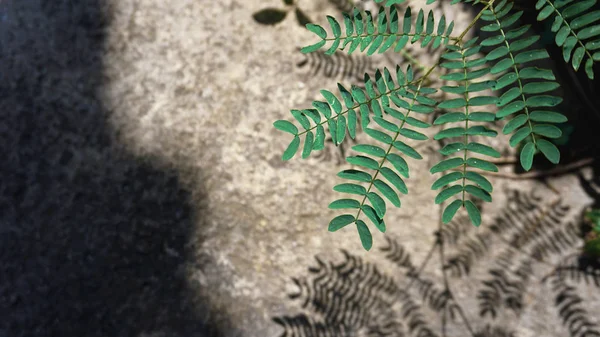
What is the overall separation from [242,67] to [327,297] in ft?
3.08

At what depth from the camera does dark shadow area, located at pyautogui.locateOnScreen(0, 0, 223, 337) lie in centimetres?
196

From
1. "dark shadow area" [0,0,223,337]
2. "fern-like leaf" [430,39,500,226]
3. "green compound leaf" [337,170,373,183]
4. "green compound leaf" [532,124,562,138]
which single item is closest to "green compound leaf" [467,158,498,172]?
"fern-like leaf" [430,39,500,226]

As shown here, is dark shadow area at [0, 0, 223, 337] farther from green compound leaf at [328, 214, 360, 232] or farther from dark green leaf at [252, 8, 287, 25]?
green compound leaf at [328, 214, 360, 232]

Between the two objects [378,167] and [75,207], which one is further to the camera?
[75,207]

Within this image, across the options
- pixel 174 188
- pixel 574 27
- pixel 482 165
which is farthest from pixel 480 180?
pixel 174 188

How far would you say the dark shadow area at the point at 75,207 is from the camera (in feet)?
6.44

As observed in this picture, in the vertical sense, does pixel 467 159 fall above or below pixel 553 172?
below

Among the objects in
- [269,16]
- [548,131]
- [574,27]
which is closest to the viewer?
[548,131]

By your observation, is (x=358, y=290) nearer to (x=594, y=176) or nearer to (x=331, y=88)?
(x=331, y=88)

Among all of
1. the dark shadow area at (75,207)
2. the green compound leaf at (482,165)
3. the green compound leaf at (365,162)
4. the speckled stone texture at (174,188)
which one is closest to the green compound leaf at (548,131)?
the green compound leaf at (482,165)

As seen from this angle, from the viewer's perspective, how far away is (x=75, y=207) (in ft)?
6.66

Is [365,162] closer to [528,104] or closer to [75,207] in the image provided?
[528,104]

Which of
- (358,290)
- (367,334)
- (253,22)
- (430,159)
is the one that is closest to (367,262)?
(358,290)

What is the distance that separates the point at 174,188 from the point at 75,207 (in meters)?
0.37
